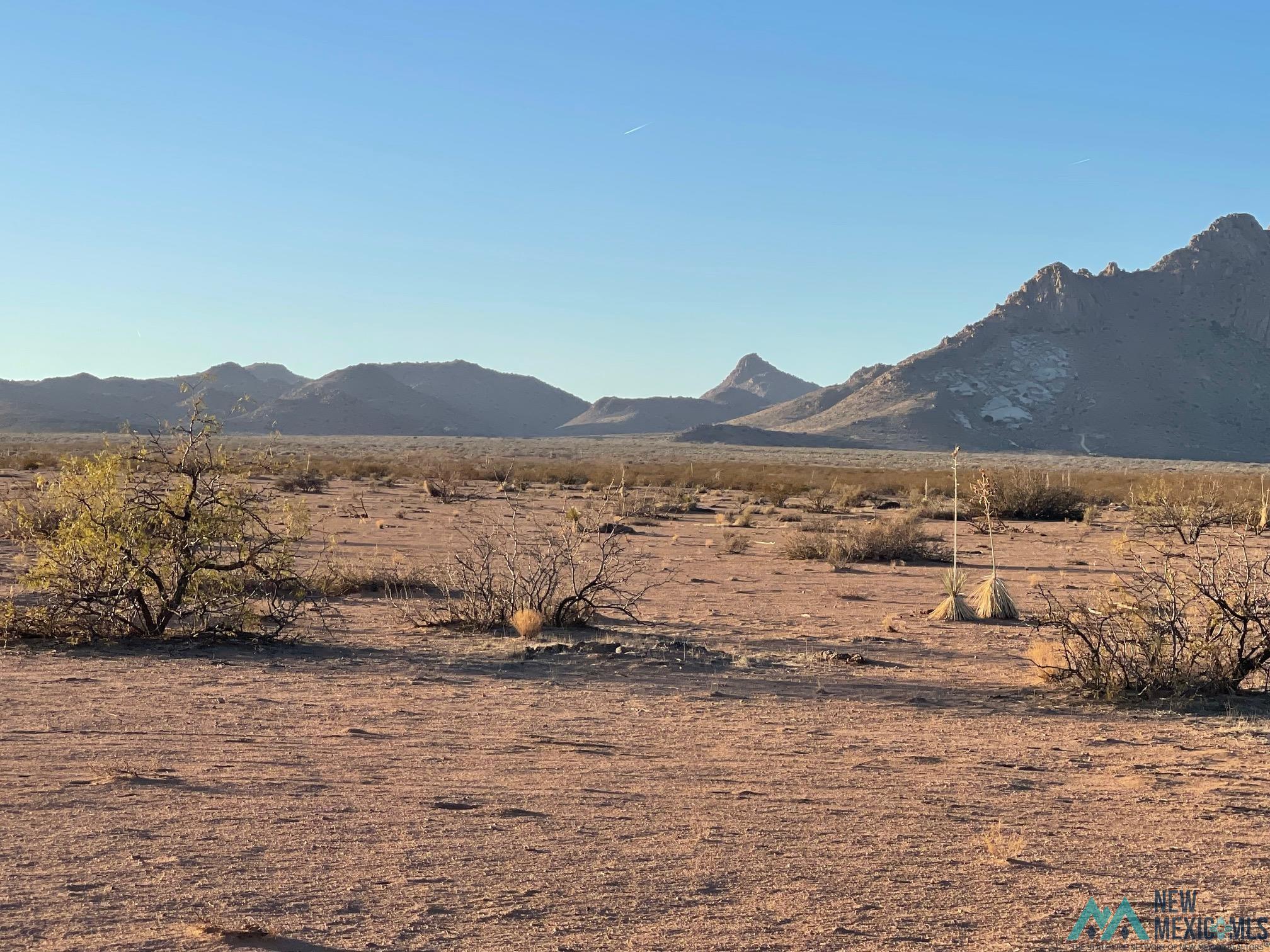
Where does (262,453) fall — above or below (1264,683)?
above

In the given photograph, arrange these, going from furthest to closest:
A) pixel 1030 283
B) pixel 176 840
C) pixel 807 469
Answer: pixel 1030 283
pixel 807 469
pixel 176 840

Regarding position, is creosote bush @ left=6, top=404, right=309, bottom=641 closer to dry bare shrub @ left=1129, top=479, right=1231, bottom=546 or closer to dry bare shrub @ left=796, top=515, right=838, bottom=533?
dry bare shrub @ left=1129, top=479, right=1231, bottom=546

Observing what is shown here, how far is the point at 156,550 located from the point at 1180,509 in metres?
16.7

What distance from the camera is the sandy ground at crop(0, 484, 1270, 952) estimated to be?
4.90 meters

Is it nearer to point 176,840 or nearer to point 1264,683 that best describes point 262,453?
point 176,840

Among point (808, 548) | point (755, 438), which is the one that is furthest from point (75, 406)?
point (808, 548)

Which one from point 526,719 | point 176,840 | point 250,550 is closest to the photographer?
point 176,840

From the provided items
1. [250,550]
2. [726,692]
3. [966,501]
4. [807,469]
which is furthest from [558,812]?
[807,469]

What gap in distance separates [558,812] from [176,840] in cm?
199

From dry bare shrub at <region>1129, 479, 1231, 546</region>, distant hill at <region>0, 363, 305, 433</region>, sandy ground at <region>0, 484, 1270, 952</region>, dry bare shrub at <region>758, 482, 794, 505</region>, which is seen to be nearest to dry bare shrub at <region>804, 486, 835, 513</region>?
dry bare shrub at <region>758, 482, 794, 505</region>

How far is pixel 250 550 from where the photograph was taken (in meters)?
12.3

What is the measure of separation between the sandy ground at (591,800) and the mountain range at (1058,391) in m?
130

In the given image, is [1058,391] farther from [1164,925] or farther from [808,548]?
[1164,925]

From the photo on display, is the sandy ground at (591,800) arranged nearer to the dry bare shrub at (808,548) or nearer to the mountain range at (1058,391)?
the dry bare shrub at (808,548)
